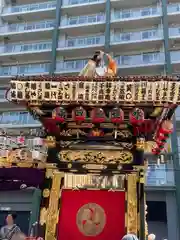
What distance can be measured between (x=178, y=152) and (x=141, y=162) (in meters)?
21.6

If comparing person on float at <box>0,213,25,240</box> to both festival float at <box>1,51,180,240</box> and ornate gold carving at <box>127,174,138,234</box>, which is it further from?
ornate gold carving at <box>127,174,138,234</box>

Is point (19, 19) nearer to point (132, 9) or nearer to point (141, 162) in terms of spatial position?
point (132, 9)

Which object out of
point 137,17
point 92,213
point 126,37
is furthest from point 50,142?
point 137,17

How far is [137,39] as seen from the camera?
3578cm

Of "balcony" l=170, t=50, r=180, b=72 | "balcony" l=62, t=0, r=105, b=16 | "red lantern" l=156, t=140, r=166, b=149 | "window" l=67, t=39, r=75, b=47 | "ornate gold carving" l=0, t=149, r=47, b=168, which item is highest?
"balcony" l=62, t=0, r=105, b=16

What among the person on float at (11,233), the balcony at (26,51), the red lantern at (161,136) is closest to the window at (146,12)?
the balcony at (26,51)

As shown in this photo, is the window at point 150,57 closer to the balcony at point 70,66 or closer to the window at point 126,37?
the window at point 126,37

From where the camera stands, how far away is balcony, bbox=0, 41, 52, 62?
37169 mm

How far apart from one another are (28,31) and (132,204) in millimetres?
34474

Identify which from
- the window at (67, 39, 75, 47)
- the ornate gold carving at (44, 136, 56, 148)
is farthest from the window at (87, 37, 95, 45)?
the ornate gold carving at (44, 136, 56, 148)

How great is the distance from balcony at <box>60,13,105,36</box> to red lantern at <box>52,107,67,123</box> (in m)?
31.2

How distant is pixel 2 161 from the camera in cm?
857

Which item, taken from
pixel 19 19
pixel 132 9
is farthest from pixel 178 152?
pixel 19 19

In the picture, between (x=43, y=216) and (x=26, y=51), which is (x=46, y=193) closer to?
(x=43, y=216)
